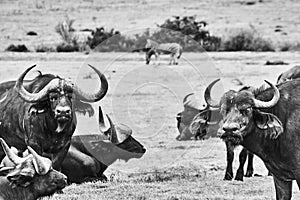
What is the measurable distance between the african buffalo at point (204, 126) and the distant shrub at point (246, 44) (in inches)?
672

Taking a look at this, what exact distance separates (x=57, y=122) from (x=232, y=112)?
2.37 metres

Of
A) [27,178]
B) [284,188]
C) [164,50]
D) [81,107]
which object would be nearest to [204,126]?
[81,107]

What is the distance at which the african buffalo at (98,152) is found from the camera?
1265 cm

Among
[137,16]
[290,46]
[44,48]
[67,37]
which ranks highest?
[44,48]

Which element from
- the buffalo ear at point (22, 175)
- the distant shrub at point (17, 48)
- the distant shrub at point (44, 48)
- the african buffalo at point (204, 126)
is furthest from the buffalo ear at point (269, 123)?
the distant shrub at point (17, 48)

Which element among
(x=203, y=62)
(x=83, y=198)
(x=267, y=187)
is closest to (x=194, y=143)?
(x=267, y=187)

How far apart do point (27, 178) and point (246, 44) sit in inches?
1093

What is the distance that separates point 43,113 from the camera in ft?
34.8

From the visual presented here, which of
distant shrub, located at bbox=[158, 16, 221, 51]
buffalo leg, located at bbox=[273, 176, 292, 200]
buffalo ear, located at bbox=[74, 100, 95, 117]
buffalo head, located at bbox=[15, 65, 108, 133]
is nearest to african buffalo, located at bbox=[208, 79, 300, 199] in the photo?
buffalo leg, located at bbox=[273, 176, 292, 200]

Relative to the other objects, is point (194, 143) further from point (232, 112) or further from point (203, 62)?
point (203, 62)

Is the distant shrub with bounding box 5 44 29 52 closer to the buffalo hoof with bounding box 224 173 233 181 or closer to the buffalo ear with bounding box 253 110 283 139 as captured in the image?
the buffalo hoof with bounding box 224 173 233 181

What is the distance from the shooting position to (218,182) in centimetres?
1273

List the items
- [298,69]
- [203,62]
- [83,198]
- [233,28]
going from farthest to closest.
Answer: [233,28], [203,62], [298,69], [83,198]

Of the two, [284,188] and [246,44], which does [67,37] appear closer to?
[246,44]
